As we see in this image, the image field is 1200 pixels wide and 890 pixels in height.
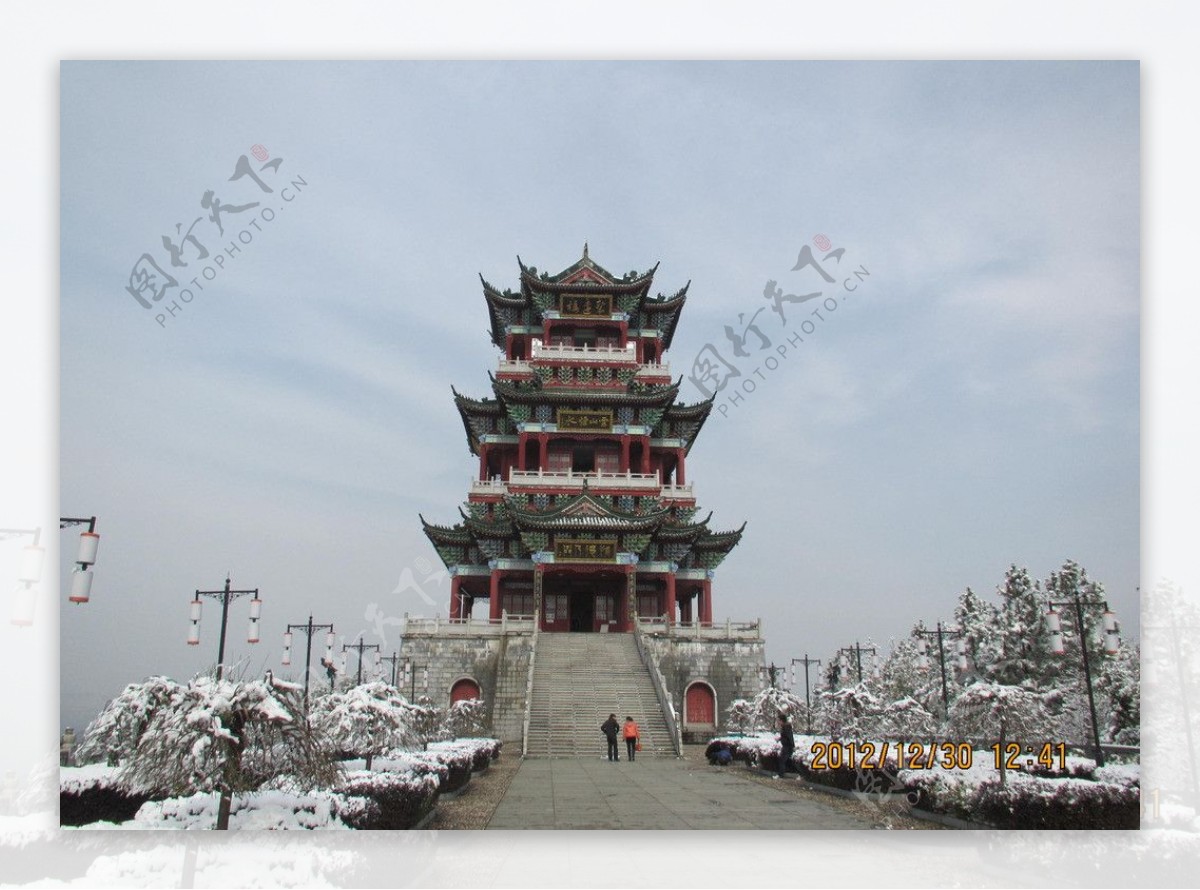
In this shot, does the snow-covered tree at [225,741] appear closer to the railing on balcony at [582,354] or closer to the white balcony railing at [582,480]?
the white balcony railing at [582,480]

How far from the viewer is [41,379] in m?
9.45

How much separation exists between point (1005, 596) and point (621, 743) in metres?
13.7

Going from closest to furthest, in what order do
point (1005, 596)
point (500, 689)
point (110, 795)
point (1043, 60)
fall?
point (110, 795)
point (1043, 60)
point (500, 689)
point (1005, 596)

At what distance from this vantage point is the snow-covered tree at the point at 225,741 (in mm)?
7074

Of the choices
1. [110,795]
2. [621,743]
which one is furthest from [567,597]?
[110,795]

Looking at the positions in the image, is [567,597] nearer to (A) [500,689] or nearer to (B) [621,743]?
(A) [500,689]

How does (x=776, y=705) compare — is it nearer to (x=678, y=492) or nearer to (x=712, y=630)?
(x=712, y=630)

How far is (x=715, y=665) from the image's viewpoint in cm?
2372

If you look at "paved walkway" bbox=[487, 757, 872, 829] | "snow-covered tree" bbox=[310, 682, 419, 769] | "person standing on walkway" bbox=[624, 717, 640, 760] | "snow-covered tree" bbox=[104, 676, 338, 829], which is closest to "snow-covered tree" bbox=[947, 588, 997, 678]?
"person standing on walkway" bbox=[624, 717, 640, 760]

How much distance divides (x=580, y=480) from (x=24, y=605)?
21.9 meters

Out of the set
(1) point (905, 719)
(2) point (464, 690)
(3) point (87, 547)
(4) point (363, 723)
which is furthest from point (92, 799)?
(2) point (464, 690)

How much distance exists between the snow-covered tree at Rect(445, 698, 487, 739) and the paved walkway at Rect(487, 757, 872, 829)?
5.62m

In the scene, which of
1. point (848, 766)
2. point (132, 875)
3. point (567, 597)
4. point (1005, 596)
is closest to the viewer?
point (132, 875)

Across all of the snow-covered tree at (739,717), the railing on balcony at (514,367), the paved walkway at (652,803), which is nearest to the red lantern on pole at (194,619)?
the paved walkway at (652,803)
